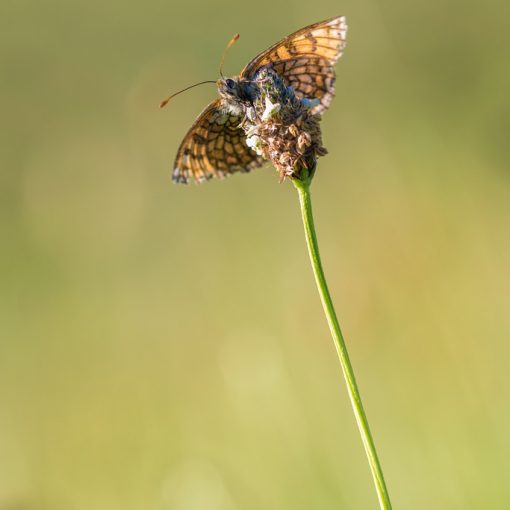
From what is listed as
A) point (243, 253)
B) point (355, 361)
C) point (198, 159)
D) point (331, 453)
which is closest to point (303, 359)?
point (355, 361)

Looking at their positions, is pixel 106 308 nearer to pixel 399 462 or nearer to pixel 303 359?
pixel 303 359

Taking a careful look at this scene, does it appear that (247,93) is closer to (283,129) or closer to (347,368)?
(283,129)

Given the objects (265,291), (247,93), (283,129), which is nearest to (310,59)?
(247,93)

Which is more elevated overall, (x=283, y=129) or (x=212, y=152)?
(x=212, y=152)

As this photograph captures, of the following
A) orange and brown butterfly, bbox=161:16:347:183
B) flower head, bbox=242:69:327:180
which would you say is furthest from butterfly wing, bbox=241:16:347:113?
flower head, bbox=242:69:327:180

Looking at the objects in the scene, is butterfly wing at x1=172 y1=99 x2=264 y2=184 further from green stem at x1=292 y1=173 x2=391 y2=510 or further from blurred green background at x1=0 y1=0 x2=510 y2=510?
blurred green background at x1=0 y1=0 x2=510 y2=510
